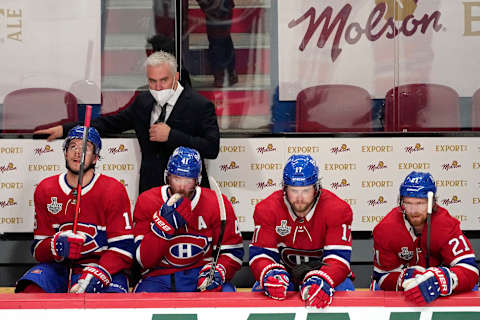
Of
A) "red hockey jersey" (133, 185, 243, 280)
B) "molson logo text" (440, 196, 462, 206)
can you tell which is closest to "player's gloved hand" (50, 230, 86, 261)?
"red hockey jersey" (133, 185, 243, 280)

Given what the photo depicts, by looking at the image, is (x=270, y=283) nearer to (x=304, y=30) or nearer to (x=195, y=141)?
(x=195, y=141)

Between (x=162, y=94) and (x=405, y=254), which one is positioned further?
(x=162, y=94)

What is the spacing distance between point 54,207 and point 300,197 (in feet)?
4.75

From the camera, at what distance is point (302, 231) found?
14.8 ft

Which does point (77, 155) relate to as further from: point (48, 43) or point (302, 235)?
point (48, 43)

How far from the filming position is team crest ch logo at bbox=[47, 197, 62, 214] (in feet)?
15.7

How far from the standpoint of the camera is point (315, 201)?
4469mm

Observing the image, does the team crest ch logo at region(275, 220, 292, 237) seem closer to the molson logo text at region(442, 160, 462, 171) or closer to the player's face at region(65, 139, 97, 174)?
the player's face at region(65, 139, 97, 174)

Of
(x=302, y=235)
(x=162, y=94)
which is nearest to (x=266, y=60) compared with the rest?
(x=162, y=94)

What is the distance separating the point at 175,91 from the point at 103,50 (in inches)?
40.5

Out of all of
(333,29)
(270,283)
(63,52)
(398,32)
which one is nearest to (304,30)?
(333,29)

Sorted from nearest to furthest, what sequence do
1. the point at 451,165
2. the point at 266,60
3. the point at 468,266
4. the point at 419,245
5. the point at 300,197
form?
the point at 468,266
the point at 300,197
the point at 419,245
the point at 451,165
the point at 266,60

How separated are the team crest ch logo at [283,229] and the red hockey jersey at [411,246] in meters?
0.53

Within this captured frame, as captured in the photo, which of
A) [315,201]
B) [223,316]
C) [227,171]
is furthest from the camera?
[227,171]
